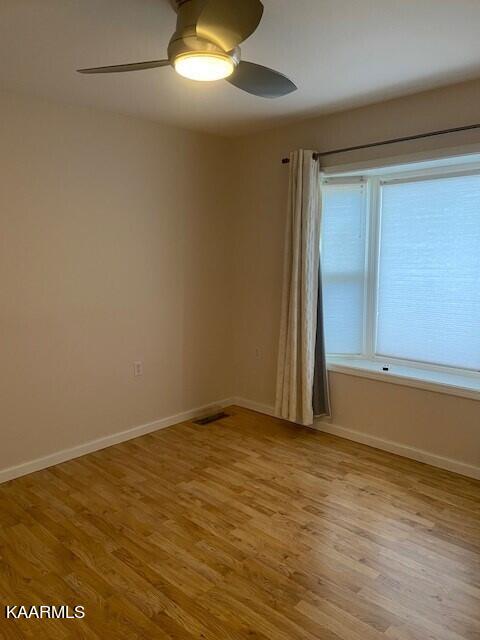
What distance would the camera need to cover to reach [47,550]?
88.7 inches

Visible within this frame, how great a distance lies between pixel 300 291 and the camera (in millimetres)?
3578

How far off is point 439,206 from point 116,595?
303 centimetres

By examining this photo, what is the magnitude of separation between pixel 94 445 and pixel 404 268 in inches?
104

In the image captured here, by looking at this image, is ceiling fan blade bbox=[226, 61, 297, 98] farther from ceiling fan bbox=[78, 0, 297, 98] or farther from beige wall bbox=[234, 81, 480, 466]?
beige wall bbox=[234, 81, 480, 466]

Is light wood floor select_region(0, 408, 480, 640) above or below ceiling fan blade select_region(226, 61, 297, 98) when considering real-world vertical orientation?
below

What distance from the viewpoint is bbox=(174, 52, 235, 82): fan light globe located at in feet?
5.83

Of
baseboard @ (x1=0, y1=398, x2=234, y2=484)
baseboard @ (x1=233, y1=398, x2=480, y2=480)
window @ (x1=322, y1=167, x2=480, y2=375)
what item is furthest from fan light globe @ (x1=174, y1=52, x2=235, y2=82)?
baseboard @ (x1=233, y1=398, x2=480, y2=480)

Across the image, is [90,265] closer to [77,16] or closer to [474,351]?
[77,16]

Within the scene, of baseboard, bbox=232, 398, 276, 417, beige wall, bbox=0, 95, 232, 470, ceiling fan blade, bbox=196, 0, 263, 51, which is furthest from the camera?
baseboard, bbox=232, 398, 276, 417

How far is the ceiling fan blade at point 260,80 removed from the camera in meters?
1.98

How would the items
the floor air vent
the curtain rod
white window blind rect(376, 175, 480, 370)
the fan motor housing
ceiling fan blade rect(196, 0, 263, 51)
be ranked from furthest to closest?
the floor air vent, white window blind rect(376, 175, 480, 370), the curtain rod, the fan motor housing, ceiling fan blade rect(196, 0, 263, 51)

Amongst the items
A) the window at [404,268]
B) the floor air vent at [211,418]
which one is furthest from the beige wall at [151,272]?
the window at [404,268]

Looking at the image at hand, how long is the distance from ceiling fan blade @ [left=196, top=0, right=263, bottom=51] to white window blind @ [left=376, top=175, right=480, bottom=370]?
2.07 m

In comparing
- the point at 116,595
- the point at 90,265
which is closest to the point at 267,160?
the point at 90,265
